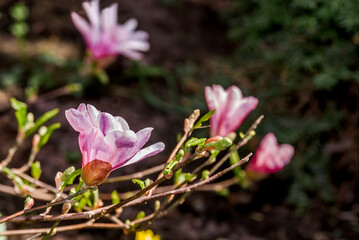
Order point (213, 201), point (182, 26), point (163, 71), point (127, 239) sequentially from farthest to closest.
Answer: point (182, 26)
point (163, 71)
point (213, 201)
point (127, 239)

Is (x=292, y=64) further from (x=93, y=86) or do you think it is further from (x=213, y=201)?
(x=93, y=86)

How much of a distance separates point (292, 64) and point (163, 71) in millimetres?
742

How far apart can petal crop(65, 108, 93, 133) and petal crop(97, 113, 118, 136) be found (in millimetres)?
15

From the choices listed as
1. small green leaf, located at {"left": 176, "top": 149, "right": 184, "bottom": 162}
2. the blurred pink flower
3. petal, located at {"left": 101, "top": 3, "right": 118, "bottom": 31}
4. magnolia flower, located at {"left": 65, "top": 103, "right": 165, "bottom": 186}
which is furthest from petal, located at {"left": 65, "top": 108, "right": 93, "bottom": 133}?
petal, located at {"left": 101, "top": 3, "right": 118, "bottom": 31}

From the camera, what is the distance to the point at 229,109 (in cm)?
81

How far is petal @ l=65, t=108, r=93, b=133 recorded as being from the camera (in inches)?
19.6

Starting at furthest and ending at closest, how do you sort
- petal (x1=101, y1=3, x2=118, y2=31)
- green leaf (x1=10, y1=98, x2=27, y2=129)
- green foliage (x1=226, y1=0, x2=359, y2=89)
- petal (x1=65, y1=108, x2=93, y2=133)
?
green foliage (x1=226, y1=0, x2=359, y2=89) → petal (x1=101, y1=3, x2=118, y2=31) → green leaf (x1=10, y1=98, x2=27, y2=129) → petal (x1=65, y1=108, x2=93, y2=133)

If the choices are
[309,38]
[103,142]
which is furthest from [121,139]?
[309,38]

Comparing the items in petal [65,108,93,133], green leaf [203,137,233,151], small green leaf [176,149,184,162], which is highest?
petal [65,108,93,133]

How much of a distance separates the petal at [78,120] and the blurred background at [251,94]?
0.65m

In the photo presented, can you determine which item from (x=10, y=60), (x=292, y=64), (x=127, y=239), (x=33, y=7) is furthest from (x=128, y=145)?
(x=33, y=7)

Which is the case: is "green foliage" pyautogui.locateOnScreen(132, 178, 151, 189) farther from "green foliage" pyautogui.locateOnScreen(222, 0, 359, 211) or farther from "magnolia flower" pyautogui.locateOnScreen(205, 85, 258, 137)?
"green foliage" pyautogui.locateOnScreen(222, 0, 359, 211)

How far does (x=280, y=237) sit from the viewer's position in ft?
4.43

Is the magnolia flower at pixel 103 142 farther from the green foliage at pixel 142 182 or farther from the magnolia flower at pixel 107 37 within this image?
the magnolia flower at pixel 107 37
